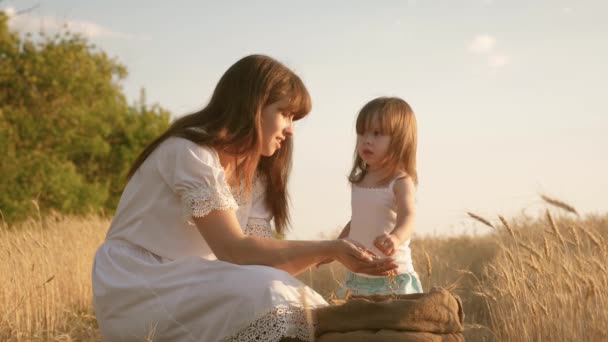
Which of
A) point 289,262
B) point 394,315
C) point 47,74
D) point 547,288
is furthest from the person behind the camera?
point 47,74

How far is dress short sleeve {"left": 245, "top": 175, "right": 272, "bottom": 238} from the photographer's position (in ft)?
13.6

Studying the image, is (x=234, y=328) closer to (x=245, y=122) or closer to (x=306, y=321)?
(x=306, y=321)

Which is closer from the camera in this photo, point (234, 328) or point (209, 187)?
point (234, 328)

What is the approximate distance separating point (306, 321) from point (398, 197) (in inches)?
62.8

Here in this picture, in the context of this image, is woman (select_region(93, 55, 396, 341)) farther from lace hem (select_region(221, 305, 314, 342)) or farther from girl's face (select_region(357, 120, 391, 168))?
girl's face (select_region(357, 120, 391, 168))

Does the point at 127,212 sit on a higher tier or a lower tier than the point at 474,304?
higher

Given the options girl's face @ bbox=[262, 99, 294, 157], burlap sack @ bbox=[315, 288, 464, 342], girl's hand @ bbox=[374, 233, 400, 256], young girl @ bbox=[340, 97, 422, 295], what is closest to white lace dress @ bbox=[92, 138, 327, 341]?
burlap sack @ bbox=[315, 288, 464, 342]

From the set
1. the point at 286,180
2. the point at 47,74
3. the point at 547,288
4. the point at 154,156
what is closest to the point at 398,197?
the point at 286,180

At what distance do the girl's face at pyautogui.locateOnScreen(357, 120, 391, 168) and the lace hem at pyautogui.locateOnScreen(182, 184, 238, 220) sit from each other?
1453mm

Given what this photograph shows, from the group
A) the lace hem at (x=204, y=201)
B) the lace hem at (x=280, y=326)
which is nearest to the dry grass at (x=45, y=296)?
the lace hem at (x=204, y=201)

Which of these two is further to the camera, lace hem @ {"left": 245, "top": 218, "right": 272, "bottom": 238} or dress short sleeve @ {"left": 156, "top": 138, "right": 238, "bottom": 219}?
lace hem @ {"left": 245, "top": 218, "right": 272, "bottom": 238}

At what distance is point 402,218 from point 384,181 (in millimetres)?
343

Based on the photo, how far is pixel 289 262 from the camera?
3.20 meters

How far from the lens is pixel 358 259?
3.08 metres
